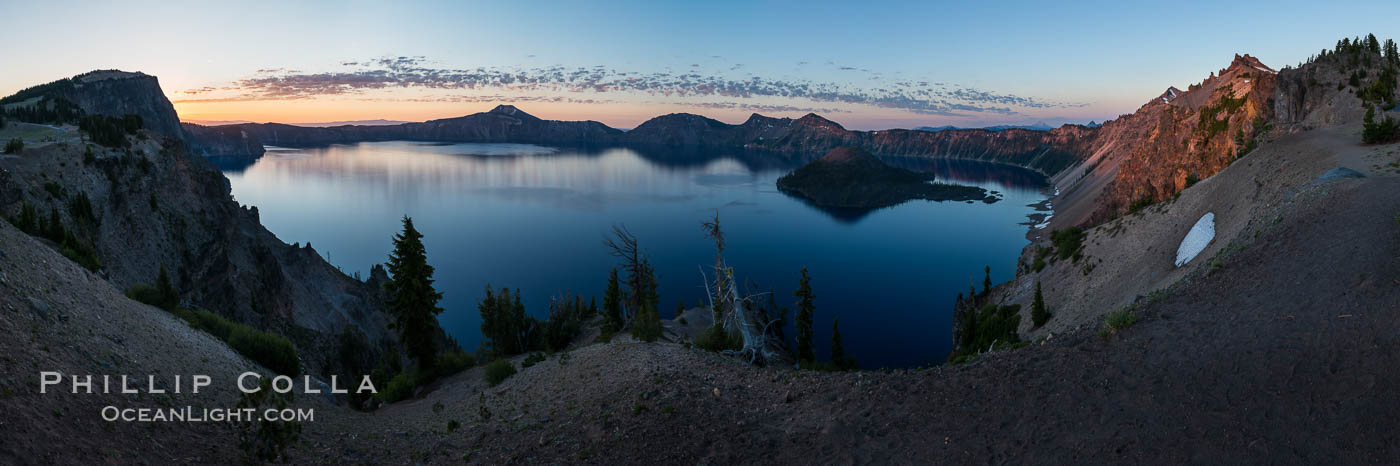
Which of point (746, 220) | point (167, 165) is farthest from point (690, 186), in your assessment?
point (167, 165)

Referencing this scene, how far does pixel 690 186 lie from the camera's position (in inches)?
7377

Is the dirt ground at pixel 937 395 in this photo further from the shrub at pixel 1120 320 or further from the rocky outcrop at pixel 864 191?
the rocky outcrop at pixel 864 191

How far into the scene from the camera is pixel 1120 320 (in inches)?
539

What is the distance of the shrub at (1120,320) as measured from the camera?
44.4 feet

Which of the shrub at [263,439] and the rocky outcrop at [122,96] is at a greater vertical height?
the rocky outcrop at [122,96]

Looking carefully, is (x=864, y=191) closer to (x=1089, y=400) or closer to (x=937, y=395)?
(x=937, y=395)

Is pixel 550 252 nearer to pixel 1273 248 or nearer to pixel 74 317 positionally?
pixel 74 317

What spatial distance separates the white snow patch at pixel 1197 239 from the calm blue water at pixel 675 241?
28011 millimetres

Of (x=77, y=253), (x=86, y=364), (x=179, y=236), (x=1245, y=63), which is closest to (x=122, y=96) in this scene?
(x=179, y=236)

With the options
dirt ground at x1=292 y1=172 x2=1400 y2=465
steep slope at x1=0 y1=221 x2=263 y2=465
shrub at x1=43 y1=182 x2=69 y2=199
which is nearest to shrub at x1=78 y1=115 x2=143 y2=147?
shrub at x1=43 y1=182 x2=69 y2=199

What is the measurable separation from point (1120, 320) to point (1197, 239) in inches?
845

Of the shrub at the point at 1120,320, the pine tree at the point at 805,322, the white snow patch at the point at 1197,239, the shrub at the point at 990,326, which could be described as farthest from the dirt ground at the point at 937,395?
the pine tree at the point at 805,322

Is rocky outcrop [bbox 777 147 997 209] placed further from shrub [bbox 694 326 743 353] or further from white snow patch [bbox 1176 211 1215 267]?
shrub [bbox 694 326 743 353]

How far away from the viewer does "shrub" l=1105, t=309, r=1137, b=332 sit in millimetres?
13539
